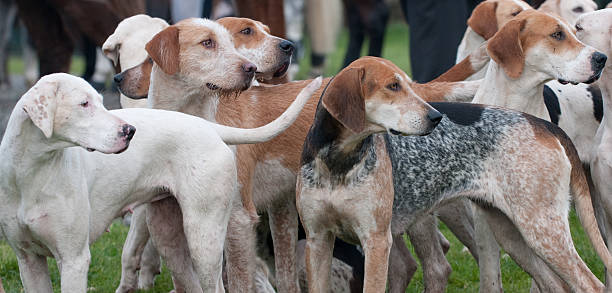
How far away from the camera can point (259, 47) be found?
5.21 metres

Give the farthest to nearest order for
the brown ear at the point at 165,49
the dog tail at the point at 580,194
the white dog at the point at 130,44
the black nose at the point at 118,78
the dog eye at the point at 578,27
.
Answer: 1. the white dog at the point at 130,44
2. the dog eye at the point at 578,27
3. the black nose at the point at 118,78
4. the brown ear at the point at 165,49
5. the dog tail at the point at 580,194

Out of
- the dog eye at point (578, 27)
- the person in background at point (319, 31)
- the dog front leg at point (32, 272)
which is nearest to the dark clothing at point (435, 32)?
the dog eye at point (578, 27)

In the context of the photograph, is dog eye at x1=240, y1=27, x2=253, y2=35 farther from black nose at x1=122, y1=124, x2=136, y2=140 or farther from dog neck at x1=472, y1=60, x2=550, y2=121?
black nose at x1=122, y1=124, x2=136, y2=140

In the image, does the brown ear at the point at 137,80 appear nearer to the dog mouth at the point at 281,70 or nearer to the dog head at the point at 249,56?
the dog head at the point at 249,56

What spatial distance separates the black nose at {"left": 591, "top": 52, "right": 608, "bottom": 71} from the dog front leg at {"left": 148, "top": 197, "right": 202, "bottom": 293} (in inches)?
85.8

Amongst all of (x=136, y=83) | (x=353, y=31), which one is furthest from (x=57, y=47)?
(x=136, y=83)

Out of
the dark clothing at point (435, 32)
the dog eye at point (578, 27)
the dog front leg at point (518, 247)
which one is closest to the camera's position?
the dog front leg at point (518, 247)

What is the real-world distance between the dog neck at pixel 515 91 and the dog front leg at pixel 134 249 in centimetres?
190

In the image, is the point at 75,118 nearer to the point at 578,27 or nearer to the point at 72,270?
the point at 72,270

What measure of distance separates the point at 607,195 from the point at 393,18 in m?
28.7

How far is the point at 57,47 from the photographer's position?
10242 millimetres

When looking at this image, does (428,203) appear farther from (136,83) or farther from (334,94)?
(136,83)

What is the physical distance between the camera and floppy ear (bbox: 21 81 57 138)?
12.2 ft

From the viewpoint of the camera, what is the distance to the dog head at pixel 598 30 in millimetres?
5449
